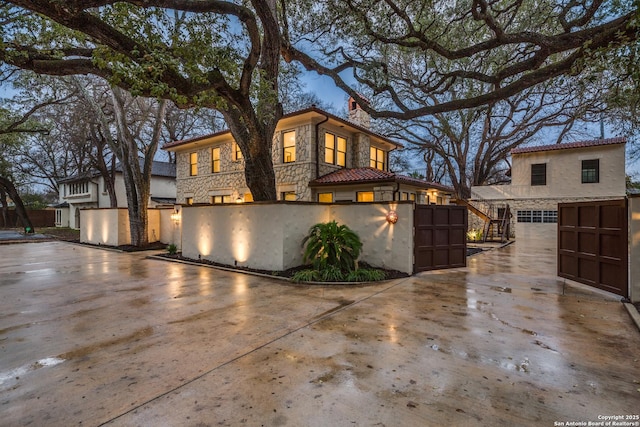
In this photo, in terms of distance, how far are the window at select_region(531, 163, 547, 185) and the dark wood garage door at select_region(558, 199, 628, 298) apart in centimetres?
1255

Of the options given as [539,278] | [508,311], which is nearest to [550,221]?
[539,278]

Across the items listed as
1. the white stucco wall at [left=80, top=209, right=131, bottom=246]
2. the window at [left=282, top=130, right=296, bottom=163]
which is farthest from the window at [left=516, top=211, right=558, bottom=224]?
the white stucco wall at [left=80, top=209, right=131, bottom=246]

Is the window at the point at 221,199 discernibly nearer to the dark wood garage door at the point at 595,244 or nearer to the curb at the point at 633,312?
the dark wood garage door at the point at 595,244

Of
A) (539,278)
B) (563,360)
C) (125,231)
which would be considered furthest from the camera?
(125,231)

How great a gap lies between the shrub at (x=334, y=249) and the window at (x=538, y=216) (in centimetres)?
1539

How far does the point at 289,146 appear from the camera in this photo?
13.0m

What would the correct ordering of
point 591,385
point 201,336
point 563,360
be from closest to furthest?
point 591,385
point 563,360
point 201,336

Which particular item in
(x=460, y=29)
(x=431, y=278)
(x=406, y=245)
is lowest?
(x=431, y=278)

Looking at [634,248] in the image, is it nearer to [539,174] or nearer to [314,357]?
[314,357]

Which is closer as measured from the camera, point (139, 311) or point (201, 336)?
point (201, 336)

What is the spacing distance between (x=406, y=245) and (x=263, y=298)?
163 inches

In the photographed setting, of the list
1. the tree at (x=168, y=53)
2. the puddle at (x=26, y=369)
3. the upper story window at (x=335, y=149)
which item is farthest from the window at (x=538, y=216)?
the puddle at (x=26, y=369)

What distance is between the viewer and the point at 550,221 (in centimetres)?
1673

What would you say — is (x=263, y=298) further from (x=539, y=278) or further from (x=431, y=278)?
(x=539, y=278)
